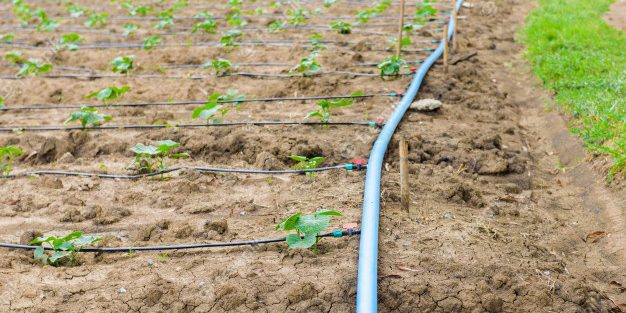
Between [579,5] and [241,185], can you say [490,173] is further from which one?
[579,5]

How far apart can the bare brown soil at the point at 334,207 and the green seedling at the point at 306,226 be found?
10cm

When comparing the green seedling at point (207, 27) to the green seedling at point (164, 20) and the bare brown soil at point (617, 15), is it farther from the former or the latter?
the bare brown soil at point (617, 15)

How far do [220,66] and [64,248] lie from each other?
3.64 metres

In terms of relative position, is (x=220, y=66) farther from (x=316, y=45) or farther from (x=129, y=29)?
(x=129, y=29)

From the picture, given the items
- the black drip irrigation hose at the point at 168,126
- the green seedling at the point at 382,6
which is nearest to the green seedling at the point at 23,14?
the green seedling at the point at 382,6

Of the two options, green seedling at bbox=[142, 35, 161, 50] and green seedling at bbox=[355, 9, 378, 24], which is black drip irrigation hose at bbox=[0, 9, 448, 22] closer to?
green seedling at bbox=[355, 9, 378, 24]

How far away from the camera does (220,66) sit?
6.43 m

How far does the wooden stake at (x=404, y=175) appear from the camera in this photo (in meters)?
3.21

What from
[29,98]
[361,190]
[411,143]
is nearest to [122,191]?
[361,190]

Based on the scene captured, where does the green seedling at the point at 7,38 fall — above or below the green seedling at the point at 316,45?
below

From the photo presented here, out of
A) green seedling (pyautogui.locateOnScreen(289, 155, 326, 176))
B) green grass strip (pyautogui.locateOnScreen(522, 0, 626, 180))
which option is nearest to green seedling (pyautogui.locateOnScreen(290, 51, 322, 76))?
green seedling (pyautogui.locateOnScreen(289, 155, 326, 176))

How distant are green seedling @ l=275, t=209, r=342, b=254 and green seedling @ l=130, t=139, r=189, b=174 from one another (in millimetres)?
1334

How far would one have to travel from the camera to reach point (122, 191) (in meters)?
3.92

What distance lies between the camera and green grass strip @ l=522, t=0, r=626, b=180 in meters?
4.62
